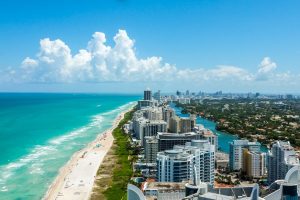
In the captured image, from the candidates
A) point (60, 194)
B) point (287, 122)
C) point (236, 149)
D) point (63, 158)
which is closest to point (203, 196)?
point (60, 194)

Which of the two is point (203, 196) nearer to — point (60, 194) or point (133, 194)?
point (133, 194)

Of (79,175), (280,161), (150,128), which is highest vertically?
(150,128)

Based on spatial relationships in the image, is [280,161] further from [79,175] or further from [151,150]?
[79,175]

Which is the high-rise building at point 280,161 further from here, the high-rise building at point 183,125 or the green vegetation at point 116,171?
the high-rise building at point 183,125

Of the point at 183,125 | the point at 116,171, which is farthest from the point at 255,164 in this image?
the point at 183,125

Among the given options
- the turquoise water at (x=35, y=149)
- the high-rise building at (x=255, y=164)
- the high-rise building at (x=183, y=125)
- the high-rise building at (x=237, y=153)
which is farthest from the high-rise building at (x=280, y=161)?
the high-rise building at (x=183, y=125)
